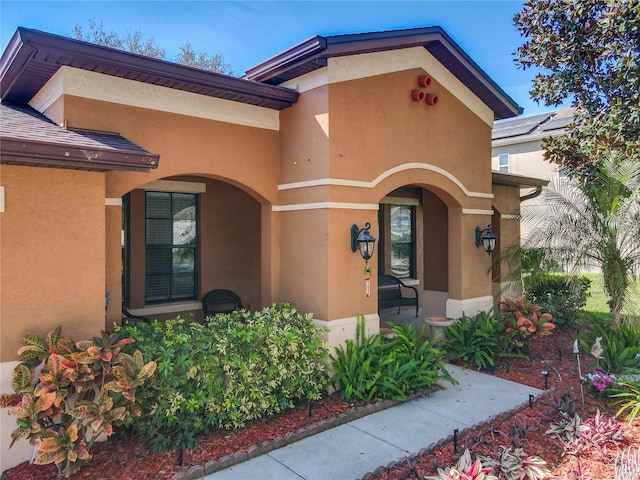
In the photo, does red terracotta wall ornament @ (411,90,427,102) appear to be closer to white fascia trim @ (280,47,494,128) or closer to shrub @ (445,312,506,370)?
white fascia trim @ (280,47,494,128)

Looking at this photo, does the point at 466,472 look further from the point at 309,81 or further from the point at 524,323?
the point at 309,81

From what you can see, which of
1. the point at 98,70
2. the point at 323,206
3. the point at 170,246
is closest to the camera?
the point at 98,70

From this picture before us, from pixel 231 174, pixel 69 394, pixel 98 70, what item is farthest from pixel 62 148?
pixel 231 174

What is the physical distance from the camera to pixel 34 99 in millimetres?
7363

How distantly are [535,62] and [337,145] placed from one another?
5962 millimetres

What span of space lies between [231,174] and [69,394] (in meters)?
4.08

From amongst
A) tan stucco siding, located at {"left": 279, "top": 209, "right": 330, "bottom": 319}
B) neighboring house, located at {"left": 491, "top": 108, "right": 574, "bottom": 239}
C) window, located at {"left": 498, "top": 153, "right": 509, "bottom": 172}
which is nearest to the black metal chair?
tan stucco siding, located at {"left": 279, "top": 209, "right": 330, "bottom": 319}

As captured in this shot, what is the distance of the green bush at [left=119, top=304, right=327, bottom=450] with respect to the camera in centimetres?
530

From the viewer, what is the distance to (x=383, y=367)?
7145 mm

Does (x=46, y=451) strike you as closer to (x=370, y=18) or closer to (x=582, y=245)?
(x=582, y=245)

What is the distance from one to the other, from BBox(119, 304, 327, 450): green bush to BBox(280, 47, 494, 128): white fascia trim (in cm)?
398

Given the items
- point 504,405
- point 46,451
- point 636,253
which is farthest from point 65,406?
point 636,253

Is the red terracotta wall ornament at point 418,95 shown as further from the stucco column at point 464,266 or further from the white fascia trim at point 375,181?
the stucco column at point 464,266

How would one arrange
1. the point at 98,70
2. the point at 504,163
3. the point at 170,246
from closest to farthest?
the point at 98,70, the point at 170,246, the point at 504,163
